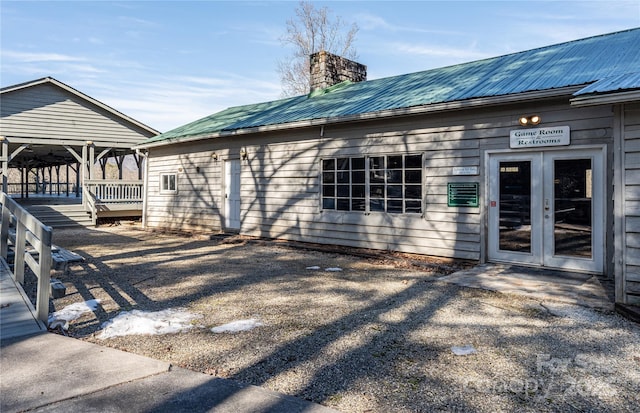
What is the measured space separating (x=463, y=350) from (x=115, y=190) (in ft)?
51.8

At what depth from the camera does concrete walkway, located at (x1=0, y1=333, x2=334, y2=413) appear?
102 inches

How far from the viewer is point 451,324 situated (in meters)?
4.44

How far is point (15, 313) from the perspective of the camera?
14.4 feet

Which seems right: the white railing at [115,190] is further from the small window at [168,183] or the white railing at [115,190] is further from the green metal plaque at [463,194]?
the green metal plaque at [463,194]

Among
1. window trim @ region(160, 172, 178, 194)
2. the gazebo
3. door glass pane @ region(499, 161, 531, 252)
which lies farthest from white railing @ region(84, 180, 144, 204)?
door glass pane @ region(499, 161, 531, 252)

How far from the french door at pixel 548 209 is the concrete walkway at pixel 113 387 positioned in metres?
5.55

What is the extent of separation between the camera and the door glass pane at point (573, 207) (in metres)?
6.46

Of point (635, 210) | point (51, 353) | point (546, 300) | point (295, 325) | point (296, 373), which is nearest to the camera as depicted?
point (296, 373)

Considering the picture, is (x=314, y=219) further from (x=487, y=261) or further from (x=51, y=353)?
(x=51, y=353)

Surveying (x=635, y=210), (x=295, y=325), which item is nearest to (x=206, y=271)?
(x=295, y=325)

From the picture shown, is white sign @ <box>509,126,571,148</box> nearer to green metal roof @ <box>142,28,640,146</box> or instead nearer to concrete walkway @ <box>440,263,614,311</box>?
green metal roof @ <box>142,28,640,146</box>

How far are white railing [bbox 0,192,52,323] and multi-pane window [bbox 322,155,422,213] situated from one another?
5717 millimetres

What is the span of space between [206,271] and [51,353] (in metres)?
3.86

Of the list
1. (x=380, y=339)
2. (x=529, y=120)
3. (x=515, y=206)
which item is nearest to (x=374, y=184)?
(x=515, y=206)
